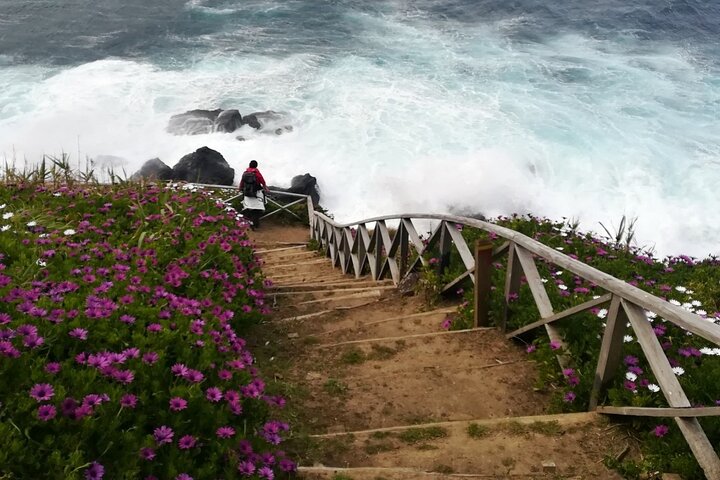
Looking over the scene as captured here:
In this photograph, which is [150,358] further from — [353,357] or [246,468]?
[353,357]

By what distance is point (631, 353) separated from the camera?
394 centimetres

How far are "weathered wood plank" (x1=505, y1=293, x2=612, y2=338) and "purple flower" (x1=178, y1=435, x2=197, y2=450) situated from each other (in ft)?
7.67

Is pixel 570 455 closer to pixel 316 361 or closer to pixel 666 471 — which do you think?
pixel 666 471

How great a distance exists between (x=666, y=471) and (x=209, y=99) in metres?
26.2

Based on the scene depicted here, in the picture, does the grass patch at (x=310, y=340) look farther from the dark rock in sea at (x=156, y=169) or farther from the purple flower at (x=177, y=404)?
the dark rock in sea at (x=156, y=169)

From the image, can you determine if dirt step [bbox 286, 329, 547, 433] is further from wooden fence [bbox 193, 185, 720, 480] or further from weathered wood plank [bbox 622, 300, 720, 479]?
weathered wood plank [bbox 622, 300, 720, 479]

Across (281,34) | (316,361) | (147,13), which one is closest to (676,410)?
(316,361)

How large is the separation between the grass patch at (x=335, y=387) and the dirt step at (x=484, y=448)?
0.69m

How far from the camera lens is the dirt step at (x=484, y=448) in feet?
10.1

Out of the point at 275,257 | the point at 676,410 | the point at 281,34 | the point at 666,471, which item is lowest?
the point at 275,257

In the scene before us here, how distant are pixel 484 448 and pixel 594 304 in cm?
107

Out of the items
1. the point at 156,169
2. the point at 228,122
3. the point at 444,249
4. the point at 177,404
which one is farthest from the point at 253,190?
the point at 228,122

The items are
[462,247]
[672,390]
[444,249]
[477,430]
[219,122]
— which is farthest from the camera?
[219,122]

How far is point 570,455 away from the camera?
323 cm
